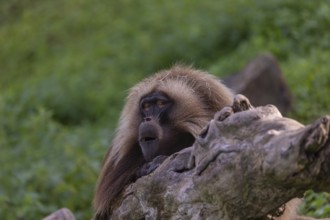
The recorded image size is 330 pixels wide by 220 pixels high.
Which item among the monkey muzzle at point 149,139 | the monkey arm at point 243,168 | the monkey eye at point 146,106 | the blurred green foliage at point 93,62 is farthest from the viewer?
the blurred green foliage at point 93,62

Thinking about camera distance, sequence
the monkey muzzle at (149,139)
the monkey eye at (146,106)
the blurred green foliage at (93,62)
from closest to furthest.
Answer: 1. the monkey muzzle at (149,139)
2. the monkey eye at (146,106)
3. the blurred green foliage at (93,62)

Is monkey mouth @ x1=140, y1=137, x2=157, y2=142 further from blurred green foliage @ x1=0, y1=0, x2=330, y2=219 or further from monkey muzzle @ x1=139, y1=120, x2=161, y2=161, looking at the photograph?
blurred green foliage @ x1=0, y1=0, x2=330, y2=219

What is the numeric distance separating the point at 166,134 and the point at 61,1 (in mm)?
12949

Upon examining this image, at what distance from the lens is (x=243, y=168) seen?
4.02m

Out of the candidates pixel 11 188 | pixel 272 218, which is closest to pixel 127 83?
pixel 11 188

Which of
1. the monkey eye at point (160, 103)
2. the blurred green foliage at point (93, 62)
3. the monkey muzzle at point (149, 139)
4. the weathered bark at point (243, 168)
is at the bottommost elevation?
the weathered bark at point (243, 168)

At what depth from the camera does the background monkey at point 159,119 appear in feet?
17.8

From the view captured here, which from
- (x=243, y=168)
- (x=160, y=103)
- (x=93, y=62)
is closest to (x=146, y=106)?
(x=160, y=103)

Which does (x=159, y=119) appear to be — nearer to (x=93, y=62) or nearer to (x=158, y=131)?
(x=158, y=131)

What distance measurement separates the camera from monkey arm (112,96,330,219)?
374cm

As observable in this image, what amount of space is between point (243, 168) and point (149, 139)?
1.46m

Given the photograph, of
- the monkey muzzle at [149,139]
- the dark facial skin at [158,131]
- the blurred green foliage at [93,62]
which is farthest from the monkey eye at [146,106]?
the blurred green foliage at [93,62]

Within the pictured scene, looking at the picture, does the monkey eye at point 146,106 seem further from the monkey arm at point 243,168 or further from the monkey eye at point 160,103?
the monkey arm at point 243,168

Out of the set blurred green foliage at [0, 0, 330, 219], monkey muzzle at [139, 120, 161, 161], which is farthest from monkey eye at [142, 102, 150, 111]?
blurred green foliage at [0, 0, 330, 219]
